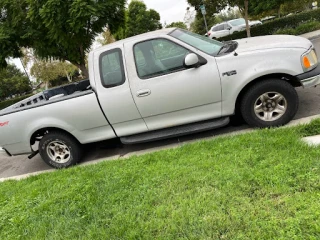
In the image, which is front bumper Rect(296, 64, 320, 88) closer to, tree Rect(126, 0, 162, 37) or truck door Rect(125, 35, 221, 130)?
truck door Rect(125, 35, 221, 130)

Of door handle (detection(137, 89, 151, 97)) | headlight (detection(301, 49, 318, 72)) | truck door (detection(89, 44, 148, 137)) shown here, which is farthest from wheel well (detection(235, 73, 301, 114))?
truck door (detection(89, 44, 148, 137))

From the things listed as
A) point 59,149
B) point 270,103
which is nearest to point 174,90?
point 270,103

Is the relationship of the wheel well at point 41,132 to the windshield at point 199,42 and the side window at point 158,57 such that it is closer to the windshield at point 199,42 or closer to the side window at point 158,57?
the side window at point 158,57

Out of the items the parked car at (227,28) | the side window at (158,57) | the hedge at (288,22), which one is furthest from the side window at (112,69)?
the parked car at (227,28)

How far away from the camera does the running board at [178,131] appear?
4.39 metres

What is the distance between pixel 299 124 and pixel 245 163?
132cm

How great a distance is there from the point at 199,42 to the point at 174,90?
0.95m

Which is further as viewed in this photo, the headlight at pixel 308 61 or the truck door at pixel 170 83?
the truck door at pixel 170 83

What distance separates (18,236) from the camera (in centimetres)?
312

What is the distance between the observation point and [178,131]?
4.51 metres

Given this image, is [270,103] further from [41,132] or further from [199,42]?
[41,132]

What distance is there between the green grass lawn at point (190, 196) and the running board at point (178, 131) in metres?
0.31

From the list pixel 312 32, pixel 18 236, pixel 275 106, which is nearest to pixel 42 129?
pixel 18 236

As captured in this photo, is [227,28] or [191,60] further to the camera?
[227,28]
